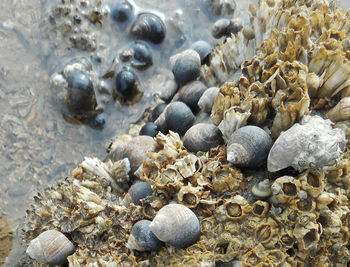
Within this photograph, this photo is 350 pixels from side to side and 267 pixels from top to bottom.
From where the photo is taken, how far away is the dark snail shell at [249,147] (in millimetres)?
2801

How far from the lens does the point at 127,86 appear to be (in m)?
4.71

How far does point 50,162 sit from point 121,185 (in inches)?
44.4

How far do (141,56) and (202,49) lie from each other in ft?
3.13

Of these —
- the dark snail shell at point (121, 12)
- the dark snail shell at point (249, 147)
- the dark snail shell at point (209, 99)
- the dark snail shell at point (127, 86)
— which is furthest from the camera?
the dark snail shell at point (121, 12)

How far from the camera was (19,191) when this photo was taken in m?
4.04

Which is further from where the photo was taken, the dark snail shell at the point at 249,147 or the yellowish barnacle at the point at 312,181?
the dark snail shell at the point at 249,147

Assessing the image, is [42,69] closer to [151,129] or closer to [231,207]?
[151,129]

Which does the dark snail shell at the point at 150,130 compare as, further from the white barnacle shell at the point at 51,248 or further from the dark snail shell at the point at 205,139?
the white barnacle shell at the point at 51,248

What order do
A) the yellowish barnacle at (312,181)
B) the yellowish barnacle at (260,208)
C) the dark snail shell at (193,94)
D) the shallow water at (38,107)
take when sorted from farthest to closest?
the dark snail shell at (193,94), the shallow water at (38,107), the yellowish barnacle at (260,208), the yellowish barnacle at (312,181)

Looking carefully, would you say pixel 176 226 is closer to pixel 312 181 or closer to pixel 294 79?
pixel 312 181

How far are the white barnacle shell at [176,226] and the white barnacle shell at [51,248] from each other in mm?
1075

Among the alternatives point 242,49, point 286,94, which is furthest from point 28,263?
point 242,49

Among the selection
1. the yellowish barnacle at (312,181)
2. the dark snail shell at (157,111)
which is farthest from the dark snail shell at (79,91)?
the yellowish barnacle at (312,181)

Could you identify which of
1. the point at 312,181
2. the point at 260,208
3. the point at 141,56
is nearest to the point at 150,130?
the point at 141,56
